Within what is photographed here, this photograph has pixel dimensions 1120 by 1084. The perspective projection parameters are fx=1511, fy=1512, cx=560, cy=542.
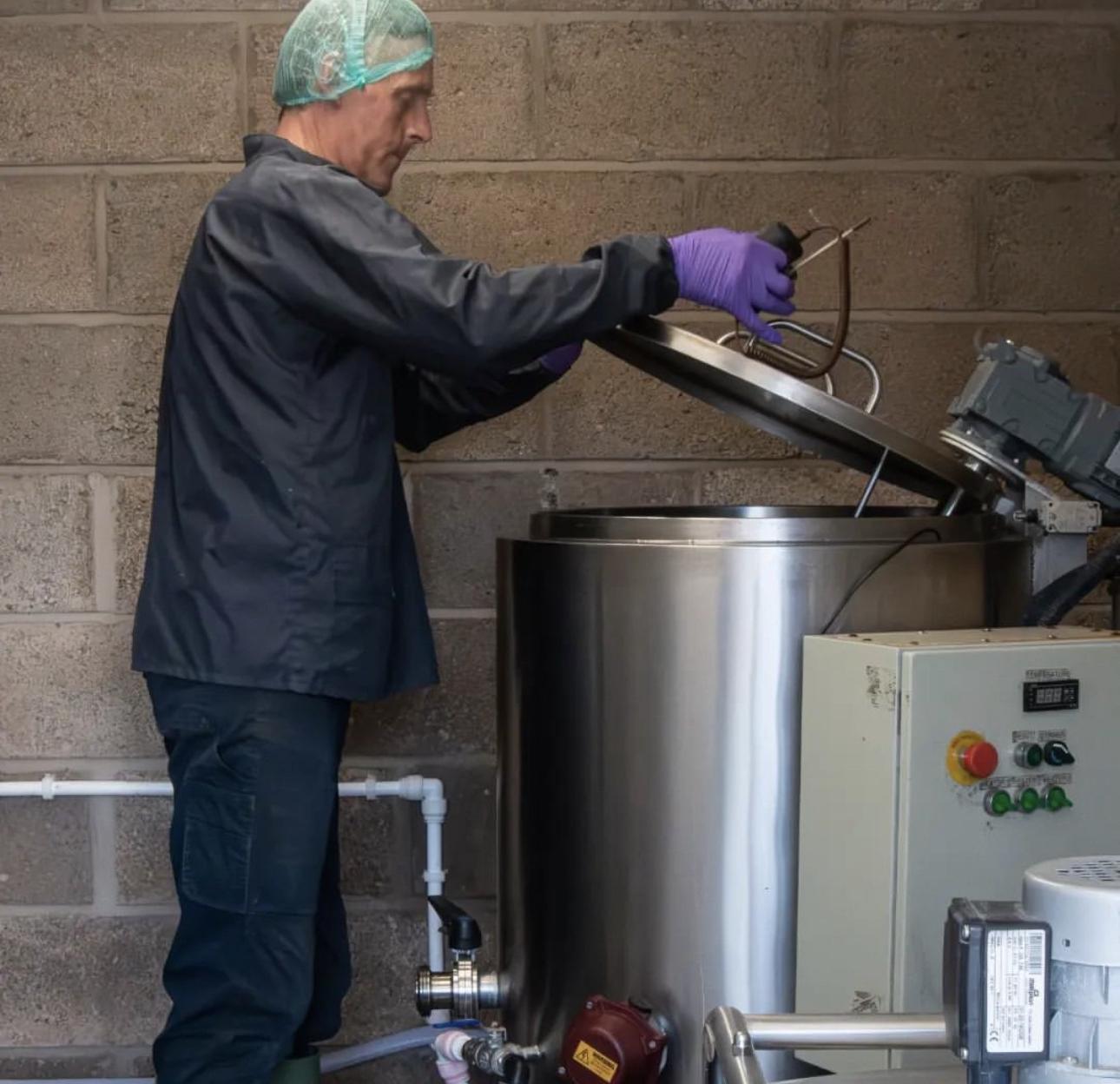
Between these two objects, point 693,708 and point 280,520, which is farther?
point 280,520

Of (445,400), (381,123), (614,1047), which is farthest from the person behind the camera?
(445,400)

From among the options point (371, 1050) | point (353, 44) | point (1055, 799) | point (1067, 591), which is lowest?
point (371, 1050)

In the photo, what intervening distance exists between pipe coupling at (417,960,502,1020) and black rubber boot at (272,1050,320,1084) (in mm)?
218

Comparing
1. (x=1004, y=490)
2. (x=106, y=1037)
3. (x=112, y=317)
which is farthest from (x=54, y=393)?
(x=1004, y=490)

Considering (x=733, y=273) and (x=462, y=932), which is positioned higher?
(x=733, y=273)

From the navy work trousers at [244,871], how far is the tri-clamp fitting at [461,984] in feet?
0.46

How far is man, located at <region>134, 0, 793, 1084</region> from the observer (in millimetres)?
1519

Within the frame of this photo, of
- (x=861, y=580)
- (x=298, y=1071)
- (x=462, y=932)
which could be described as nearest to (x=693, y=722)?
(x=861, y=580)

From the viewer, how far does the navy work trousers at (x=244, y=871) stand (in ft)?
5.09

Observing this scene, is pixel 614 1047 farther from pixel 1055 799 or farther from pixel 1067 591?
pixel 1067 591

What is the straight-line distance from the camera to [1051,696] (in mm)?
1291

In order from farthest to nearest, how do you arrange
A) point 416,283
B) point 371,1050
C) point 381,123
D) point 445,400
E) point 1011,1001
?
point 371,1050 < point 445,400 < point 381,123 < point 416,283 < point 1011,1001

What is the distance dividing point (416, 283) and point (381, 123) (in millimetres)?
303

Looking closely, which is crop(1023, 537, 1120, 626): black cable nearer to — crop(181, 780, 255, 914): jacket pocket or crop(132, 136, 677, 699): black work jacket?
crop(132, 136, 677, 699): black work jacket
